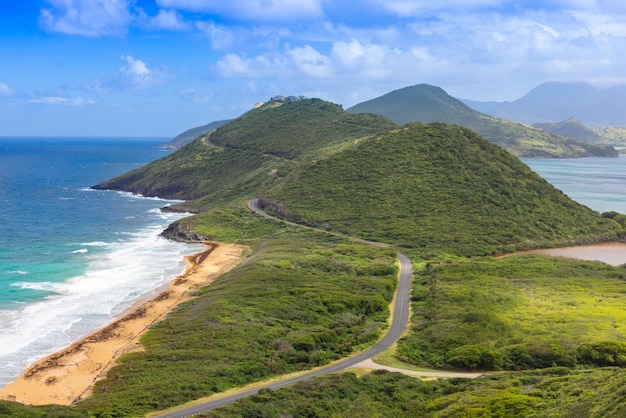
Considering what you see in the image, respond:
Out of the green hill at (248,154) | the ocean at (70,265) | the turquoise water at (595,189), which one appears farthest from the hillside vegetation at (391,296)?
the turquoise water at (595,189)

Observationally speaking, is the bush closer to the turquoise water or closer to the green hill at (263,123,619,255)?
the green hill at (263,123,619,255)

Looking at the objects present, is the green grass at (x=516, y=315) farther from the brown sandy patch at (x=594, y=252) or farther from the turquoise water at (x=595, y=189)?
the turquoise water at (x=595, y=189)

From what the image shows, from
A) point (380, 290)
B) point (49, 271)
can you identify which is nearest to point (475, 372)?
point (380, 290)

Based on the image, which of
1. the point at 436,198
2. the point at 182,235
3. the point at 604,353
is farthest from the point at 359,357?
the point at 182,235

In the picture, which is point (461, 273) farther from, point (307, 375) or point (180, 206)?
point (180, 206)

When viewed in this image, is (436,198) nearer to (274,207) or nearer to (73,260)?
(274,207)

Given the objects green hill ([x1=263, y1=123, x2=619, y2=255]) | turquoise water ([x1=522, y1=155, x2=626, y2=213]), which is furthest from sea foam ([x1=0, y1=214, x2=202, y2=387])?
turquoise water ([x1=522, y1=155, x2=626, y2=213])
